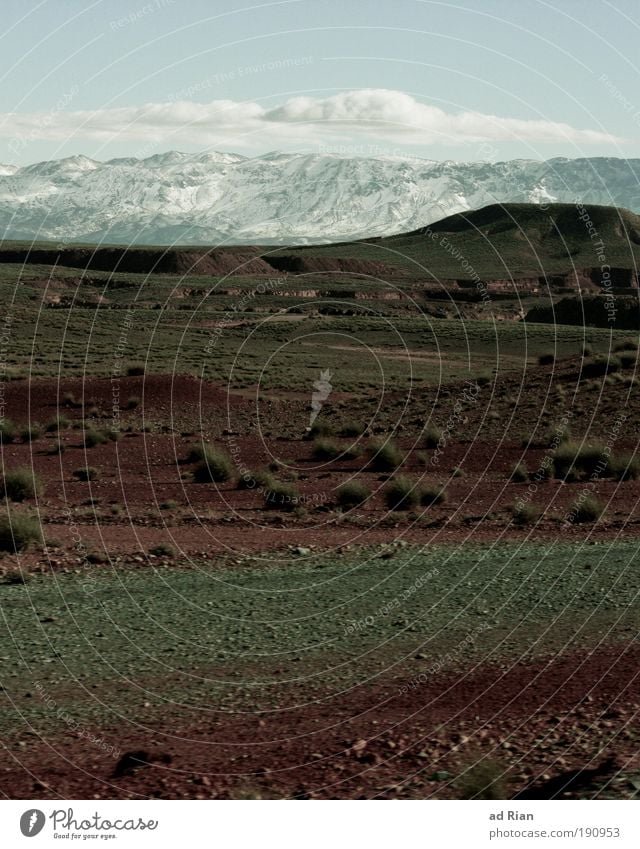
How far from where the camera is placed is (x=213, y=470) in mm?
31766

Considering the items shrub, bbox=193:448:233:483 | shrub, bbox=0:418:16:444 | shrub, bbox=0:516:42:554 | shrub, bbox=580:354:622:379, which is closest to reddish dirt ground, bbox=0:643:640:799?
shrub, bbox=0:516:42:554

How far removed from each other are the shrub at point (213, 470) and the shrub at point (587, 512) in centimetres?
1079

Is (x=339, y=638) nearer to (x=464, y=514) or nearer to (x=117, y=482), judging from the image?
(x=464, y=514)

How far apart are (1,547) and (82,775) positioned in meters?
11.7

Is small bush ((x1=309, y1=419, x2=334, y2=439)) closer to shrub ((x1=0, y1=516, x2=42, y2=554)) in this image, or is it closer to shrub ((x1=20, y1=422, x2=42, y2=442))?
shrub ((x1=20, y1=422, x2=42, y2=442))

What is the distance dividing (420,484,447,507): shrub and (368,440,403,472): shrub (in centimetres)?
556

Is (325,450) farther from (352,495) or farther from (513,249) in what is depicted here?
(513,249)

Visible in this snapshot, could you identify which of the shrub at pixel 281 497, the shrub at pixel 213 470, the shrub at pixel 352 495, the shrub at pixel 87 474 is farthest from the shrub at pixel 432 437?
the shrub at pixel 87 474

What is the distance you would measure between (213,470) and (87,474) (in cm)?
362

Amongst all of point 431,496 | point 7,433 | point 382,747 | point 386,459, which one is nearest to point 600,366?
point 386,459

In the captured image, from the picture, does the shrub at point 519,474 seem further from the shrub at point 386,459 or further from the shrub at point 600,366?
the shrub at point 600,366

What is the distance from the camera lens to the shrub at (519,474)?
30.8 meters

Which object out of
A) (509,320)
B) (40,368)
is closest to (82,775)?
(40,368)

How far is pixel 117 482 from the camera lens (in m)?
30.8
